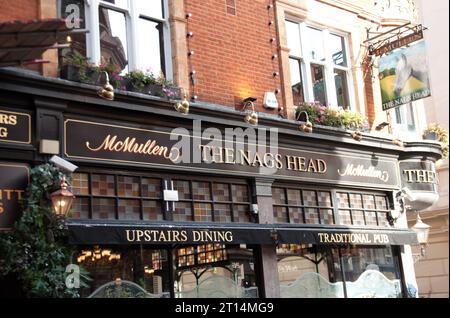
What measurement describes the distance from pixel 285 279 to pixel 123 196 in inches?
141

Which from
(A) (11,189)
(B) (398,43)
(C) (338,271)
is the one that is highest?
(B) (398,43)

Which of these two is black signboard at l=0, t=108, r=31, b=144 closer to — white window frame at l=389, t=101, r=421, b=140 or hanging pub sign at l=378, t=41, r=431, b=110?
hanging pub sign at l=378, t=41, r=431, b=110

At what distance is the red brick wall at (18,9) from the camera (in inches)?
338

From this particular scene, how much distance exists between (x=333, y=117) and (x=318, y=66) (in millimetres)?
1462

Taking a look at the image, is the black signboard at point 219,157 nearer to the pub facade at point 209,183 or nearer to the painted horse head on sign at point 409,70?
the pub facade at point 209,183

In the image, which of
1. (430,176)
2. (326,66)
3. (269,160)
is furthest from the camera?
(430,176)

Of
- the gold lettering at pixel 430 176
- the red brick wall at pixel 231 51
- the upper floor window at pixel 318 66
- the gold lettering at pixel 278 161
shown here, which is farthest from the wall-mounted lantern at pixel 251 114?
the gold lettering at pixel 430 176

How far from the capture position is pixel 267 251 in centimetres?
1084

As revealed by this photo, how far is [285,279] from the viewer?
439 inches

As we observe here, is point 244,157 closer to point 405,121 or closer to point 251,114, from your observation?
point 251,114

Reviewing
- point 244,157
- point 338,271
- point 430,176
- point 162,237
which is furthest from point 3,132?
point 430,176

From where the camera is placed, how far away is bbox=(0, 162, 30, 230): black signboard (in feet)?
25.9

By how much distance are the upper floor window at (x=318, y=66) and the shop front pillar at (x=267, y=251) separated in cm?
232

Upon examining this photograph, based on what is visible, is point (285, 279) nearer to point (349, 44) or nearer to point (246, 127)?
point (246, 127)
